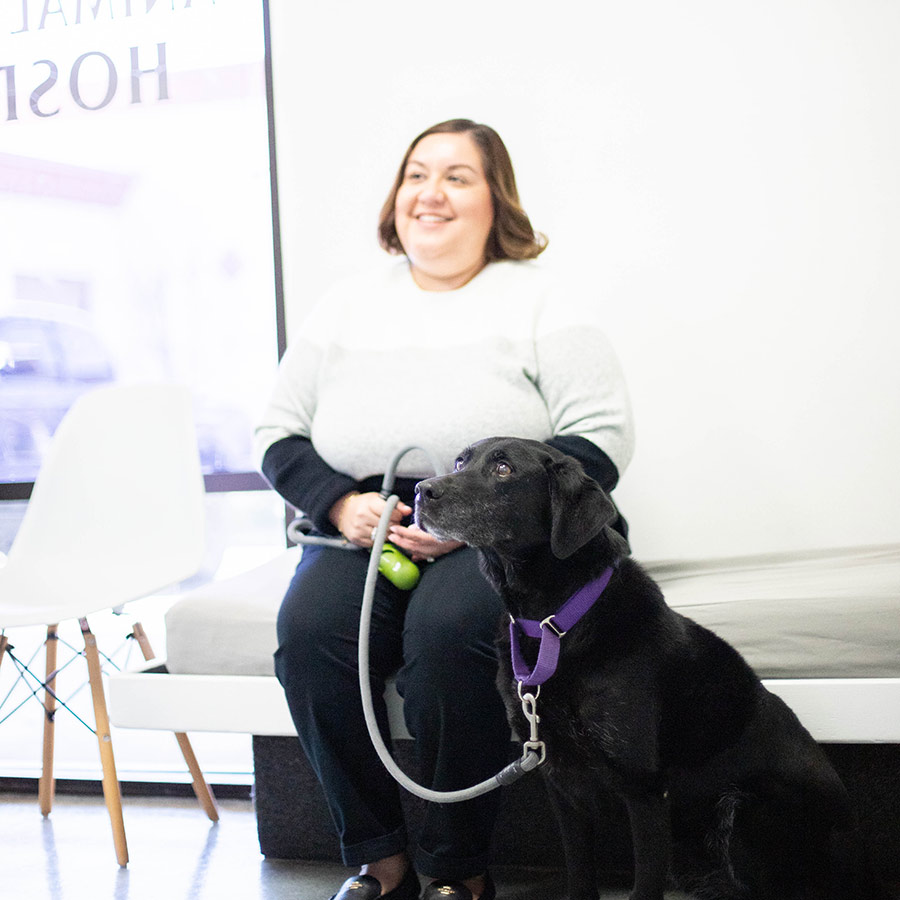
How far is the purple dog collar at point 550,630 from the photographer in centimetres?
125

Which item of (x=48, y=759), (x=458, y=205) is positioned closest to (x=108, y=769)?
(x=48, y=759)

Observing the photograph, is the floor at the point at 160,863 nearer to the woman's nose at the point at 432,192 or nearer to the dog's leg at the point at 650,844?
the dog's leg at the point at 650,844

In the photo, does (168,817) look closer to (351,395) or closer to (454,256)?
(351,395)

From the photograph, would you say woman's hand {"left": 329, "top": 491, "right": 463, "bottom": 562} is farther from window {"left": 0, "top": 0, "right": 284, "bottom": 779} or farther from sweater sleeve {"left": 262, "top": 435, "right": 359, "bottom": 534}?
window {"left": 0, "top": 0, "right": 284, "bottom": 779}

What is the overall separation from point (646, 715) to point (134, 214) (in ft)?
7.22

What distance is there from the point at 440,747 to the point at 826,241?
5.48 feet

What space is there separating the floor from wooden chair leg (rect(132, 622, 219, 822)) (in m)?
0.03

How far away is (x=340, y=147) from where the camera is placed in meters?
2.62

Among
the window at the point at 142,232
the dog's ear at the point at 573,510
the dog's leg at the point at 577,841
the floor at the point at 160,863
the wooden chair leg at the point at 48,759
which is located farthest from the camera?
the window at the point at 142,232

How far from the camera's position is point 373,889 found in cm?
147

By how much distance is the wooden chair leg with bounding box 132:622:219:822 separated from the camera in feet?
6.77

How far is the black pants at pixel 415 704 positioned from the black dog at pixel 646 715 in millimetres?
112

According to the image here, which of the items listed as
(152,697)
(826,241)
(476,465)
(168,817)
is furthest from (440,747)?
(826,241)

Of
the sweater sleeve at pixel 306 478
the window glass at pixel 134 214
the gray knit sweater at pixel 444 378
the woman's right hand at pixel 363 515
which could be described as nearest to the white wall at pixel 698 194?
the window glass at pixel 134 214
